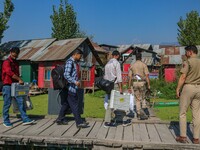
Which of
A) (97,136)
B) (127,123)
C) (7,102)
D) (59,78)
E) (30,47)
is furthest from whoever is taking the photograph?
(30,47)

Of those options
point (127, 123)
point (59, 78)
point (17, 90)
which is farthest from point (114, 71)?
point (17, 90)

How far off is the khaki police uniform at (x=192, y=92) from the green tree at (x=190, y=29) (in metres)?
39.7

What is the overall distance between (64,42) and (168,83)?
1183cm

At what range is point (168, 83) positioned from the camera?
24922 mm

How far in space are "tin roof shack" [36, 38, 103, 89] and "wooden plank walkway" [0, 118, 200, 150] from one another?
19.4 metres

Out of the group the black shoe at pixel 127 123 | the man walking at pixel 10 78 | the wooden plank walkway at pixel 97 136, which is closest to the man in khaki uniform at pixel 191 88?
the wooden plank walkway at pixel 97 136

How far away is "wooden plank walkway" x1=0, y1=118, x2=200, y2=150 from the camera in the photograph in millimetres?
5594

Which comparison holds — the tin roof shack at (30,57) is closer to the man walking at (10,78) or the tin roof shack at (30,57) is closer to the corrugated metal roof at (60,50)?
the corrugated metal roof at (60,50)

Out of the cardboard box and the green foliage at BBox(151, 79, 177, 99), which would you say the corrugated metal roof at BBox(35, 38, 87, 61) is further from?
the cardboard box

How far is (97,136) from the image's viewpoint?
6.22 metres

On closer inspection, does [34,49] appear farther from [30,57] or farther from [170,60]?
[170,60]

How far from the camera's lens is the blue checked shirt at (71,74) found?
6.76m

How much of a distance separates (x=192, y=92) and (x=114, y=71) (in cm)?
244

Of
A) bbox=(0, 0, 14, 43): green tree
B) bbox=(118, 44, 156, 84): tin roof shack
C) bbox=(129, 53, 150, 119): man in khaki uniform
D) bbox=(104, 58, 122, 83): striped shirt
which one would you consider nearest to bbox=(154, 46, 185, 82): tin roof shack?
bbox=(118, 44, 156, 84): tin roof shack
